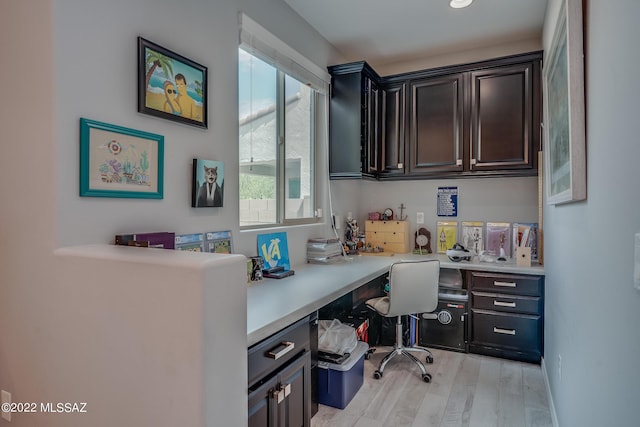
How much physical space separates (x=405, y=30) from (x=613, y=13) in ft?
7.35

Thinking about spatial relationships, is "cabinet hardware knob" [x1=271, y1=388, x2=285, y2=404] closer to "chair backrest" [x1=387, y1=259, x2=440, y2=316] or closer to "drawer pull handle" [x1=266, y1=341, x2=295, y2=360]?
"drawer pull handle" [x1=266, y1=341, x2=295, y2=360]

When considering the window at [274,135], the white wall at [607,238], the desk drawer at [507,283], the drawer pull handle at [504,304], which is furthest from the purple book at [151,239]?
the drawer pull handle at [504,304]

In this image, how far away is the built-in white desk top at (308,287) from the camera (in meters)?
1.50

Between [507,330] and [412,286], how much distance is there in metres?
0.93

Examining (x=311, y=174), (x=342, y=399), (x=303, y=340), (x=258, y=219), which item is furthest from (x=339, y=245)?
(x=303, y=340)

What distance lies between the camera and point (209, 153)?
1.95 meters

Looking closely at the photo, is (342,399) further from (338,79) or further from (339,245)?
(338,79)

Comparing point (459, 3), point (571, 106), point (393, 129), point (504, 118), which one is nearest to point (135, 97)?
point (571, 106)

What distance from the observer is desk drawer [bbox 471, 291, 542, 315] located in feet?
9.29

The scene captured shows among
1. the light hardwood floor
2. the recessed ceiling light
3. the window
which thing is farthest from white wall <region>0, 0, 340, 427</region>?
the recessed ceiling light

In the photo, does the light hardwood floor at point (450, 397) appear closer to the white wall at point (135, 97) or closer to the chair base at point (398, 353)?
the chair base at point (398, 353)

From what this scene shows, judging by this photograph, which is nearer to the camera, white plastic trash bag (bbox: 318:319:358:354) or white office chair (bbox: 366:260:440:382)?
white plastic trash bag (bbox: 318:319:358:354)

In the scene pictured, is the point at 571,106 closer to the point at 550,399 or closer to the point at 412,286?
the point at 412,286

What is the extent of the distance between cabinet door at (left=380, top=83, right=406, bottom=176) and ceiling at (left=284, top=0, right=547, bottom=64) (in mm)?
A: 390
